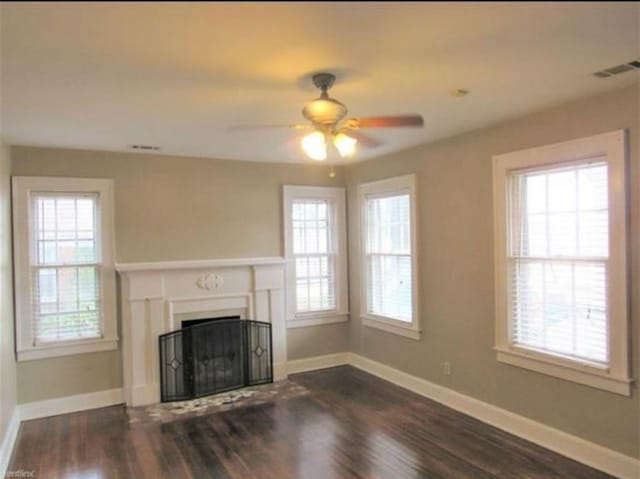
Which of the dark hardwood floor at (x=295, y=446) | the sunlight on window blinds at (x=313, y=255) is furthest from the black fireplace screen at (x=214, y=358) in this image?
the sunlight on window blinds at (x=313, y=255)

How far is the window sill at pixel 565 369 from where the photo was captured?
3.13m

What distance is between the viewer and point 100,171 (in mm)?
4730

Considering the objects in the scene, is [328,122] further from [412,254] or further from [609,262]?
[412,254]

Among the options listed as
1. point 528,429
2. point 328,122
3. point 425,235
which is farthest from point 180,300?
point 528,429

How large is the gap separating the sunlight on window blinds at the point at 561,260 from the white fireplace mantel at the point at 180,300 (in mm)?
2666

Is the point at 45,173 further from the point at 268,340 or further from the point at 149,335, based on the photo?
the point at 268,340

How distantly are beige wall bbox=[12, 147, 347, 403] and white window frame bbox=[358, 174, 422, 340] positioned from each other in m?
0.53

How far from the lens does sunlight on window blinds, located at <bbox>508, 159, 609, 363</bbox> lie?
3240 mm

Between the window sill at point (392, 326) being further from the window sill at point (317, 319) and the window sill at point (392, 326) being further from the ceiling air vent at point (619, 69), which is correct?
the ceiling air vent at point (619, 69)

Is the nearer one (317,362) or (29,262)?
(29,262)

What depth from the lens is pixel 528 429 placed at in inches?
146

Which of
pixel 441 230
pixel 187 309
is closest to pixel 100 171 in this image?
pixel 187 309

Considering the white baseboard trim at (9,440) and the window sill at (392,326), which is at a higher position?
the window sill at (392,326)

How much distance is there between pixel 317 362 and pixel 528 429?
2747 millimetres
